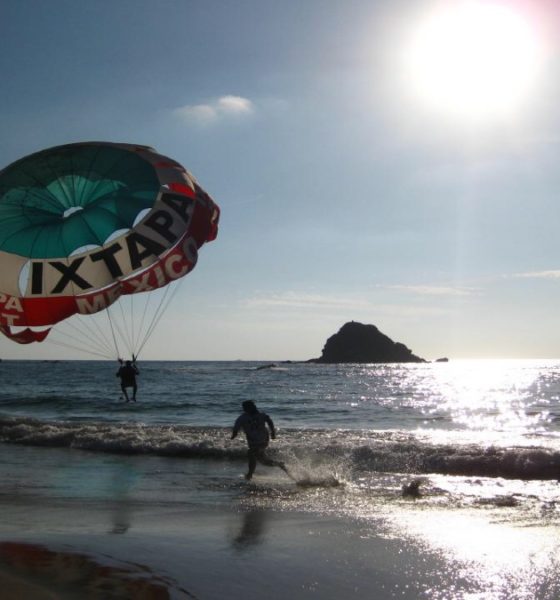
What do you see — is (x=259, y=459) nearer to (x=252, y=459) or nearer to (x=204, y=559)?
(x=252, y=459)

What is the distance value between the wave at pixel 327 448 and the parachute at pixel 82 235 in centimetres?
615

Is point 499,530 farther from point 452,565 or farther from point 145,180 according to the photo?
point 145,180

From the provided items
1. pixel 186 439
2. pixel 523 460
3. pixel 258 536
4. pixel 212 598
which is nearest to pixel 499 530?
pixel 258 536

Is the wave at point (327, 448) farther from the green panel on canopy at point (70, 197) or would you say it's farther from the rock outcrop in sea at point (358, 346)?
the rock outcrop in sea at point (358, 346)

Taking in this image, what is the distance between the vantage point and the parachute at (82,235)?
11438 mm

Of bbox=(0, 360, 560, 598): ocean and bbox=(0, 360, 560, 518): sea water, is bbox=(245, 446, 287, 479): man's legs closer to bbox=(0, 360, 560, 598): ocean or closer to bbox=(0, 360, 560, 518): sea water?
bbox=(0, 360, 560, 598): ocean

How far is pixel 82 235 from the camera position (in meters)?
11.5

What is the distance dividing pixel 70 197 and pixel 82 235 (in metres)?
0.94

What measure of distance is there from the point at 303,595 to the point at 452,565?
1.80 meters

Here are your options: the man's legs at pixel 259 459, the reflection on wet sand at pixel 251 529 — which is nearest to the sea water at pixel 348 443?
the man's legs at pixel 259 459

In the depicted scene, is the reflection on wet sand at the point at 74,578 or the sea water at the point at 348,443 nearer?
the reflection on wet sand at the point at 74,578

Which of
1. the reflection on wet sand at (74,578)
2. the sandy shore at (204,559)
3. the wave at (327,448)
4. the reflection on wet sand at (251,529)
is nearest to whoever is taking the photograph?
the reflection on wet sand at (74,578)

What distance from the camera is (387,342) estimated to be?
168 m

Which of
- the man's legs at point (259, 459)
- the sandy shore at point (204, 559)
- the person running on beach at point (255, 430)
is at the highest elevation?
the person running on beach at point (255, 430)
